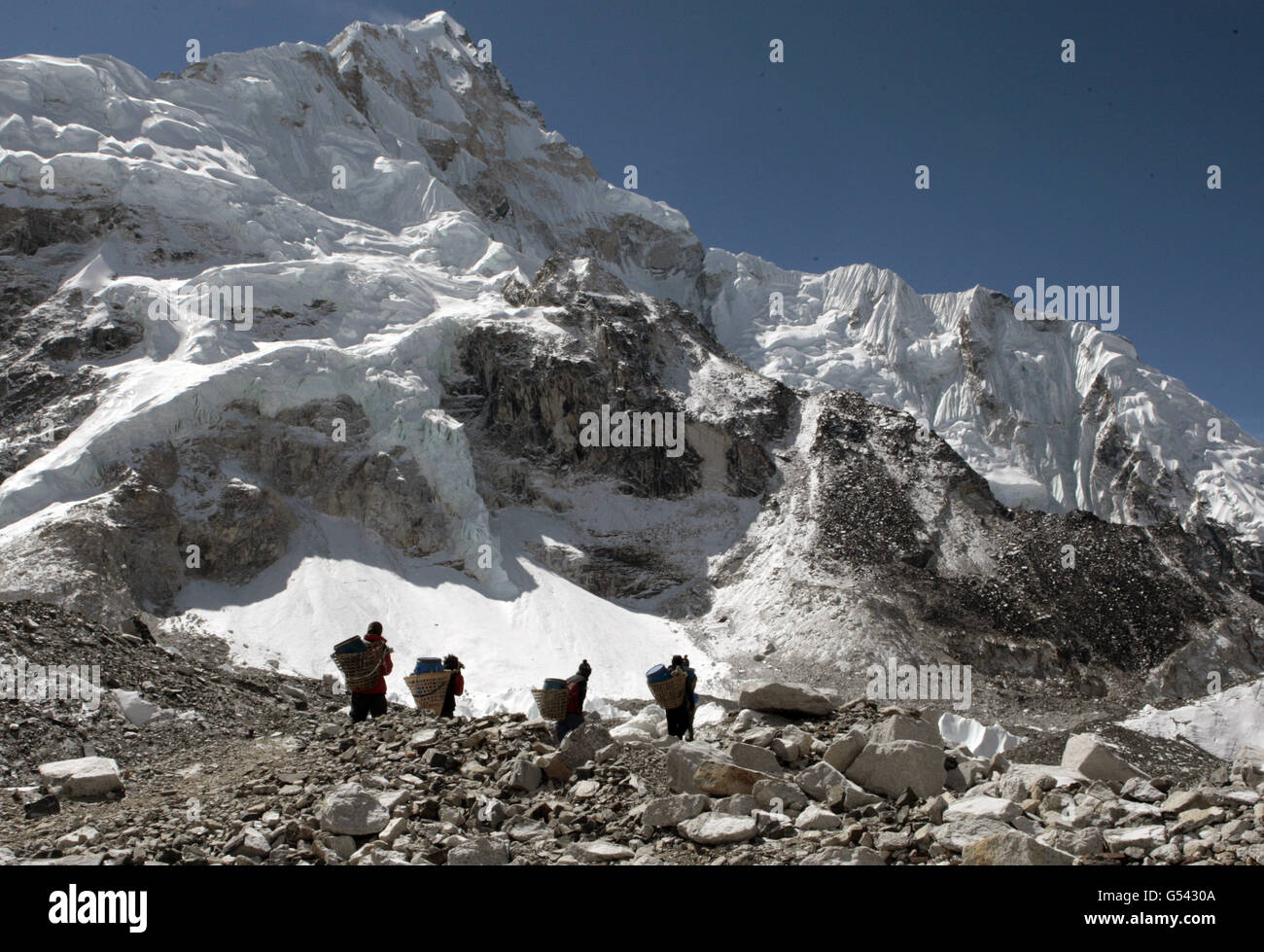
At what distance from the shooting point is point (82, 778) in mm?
8750

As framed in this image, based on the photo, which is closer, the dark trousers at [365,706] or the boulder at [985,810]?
the boulder at [985,810]

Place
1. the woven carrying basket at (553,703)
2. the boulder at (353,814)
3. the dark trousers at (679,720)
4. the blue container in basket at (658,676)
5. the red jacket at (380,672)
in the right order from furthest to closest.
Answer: the red jacket at (380,672), the dark trousers at (679,720), the blue container in basket at (658,676), the woven carrying basket at (553,703), the boulder at (353,814)

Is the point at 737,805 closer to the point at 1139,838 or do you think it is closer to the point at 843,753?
the point at 843,753

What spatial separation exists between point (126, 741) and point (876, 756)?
9.15 meters

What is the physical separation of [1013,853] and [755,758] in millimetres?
2932

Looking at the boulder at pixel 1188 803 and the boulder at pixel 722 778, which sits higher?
the boulder at pixel 1188 803

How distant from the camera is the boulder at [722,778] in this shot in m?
7.09

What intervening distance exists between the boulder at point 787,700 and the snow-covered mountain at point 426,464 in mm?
Result: 17939

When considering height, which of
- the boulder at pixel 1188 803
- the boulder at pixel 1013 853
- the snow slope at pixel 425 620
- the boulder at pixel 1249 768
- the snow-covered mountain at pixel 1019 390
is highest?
the snow-covered mountain at pixel 1019 390

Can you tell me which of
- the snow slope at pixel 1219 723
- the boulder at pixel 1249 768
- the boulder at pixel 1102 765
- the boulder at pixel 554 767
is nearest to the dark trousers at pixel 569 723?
the boulder at pixel 554 767

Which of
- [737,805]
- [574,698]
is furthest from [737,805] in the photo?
[574,698]

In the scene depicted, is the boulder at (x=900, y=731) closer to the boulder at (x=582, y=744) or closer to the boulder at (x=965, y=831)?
the boulder at (x=965, y=831)

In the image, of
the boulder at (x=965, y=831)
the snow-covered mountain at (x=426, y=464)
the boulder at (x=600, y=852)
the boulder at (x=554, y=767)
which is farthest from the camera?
the snow-covered mountain at (x=426, y=464)
